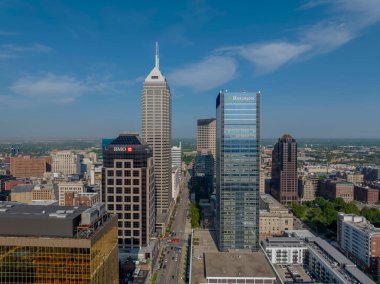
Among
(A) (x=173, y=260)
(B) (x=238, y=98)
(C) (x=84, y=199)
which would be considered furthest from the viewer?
(C) (x=84, y=199)

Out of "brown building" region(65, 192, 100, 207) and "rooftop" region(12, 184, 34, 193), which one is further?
"rooftop" region(12, 184, 34, 193)

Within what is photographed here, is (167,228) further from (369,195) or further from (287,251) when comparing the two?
(369,195)

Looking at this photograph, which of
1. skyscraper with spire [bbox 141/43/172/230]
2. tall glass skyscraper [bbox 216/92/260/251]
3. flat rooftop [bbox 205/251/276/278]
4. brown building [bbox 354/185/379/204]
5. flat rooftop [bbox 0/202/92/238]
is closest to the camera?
flat rooftop [bbox 0/202/92/238]

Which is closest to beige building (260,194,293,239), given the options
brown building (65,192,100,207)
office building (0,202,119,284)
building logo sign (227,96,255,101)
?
building logo sign (227,96,255,101)

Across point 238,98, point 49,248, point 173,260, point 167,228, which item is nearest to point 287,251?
point 173,260

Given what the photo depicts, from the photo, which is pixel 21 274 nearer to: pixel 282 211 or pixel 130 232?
pixel 130 232

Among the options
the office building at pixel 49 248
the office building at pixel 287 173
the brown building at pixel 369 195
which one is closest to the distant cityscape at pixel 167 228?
the office building at pixel 49 248

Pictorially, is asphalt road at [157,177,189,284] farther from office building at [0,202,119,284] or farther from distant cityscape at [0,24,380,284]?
office building at [0,202,119,284]
